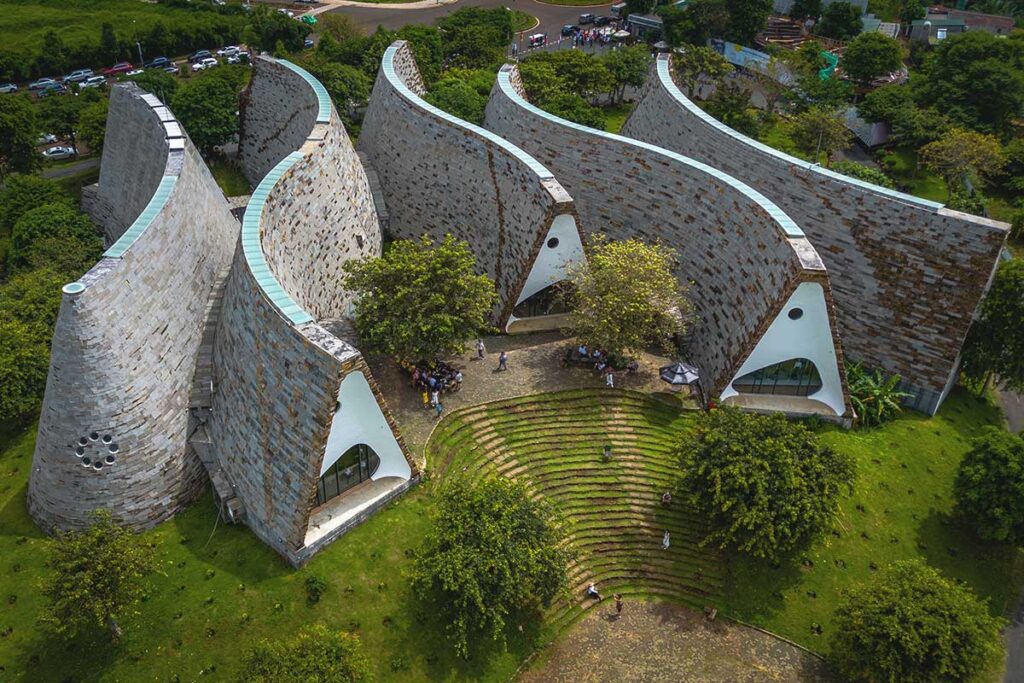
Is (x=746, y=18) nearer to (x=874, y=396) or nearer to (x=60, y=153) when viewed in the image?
(x=874, y=396)

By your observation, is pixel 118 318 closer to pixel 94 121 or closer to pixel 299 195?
pixel 299 195

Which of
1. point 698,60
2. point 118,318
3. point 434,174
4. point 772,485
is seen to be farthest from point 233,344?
point 698,60

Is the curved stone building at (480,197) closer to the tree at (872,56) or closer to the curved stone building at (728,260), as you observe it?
the curved stone building at (728,260)

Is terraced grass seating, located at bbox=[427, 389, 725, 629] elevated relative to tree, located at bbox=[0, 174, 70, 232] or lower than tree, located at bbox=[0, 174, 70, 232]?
lower

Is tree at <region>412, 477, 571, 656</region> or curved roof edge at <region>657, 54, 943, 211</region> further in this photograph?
curved roof edge at <region>657, 54, 943, 211</region>

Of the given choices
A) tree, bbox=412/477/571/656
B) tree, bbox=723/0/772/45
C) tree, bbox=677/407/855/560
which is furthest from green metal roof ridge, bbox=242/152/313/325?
tree, bbox=723/0/772/45

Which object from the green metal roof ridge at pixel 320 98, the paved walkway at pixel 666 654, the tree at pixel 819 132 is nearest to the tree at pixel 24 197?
the green metal roof ridge at pixel 320 98

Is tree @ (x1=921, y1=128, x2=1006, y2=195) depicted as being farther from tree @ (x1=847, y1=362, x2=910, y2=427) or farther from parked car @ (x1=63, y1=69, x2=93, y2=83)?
parked car @ (x1=63, y1=69, x2=93, y2=83)
